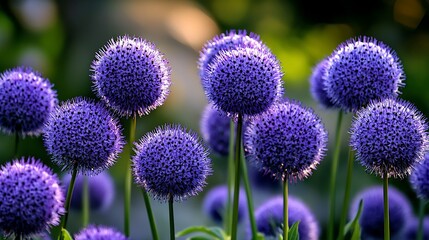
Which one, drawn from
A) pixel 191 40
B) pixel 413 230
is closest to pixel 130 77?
pixel 413 230

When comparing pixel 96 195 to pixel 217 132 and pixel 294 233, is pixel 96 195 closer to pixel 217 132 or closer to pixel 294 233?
pixel 217 132

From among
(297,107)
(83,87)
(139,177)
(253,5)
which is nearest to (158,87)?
(139,177)

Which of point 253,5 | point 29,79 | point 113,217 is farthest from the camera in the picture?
point 253,5

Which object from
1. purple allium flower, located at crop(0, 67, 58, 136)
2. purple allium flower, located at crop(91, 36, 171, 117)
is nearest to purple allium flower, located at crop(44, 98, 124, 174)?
purple allium flower, located at crop(91, 36, 171, 117)

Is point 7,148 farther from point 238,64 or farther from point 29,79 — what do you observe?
point 238,64

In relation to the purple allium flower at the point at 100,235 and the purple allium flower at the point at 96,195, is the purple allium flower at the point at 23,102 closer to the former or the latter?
the purple allium flower at the point at 100,235
